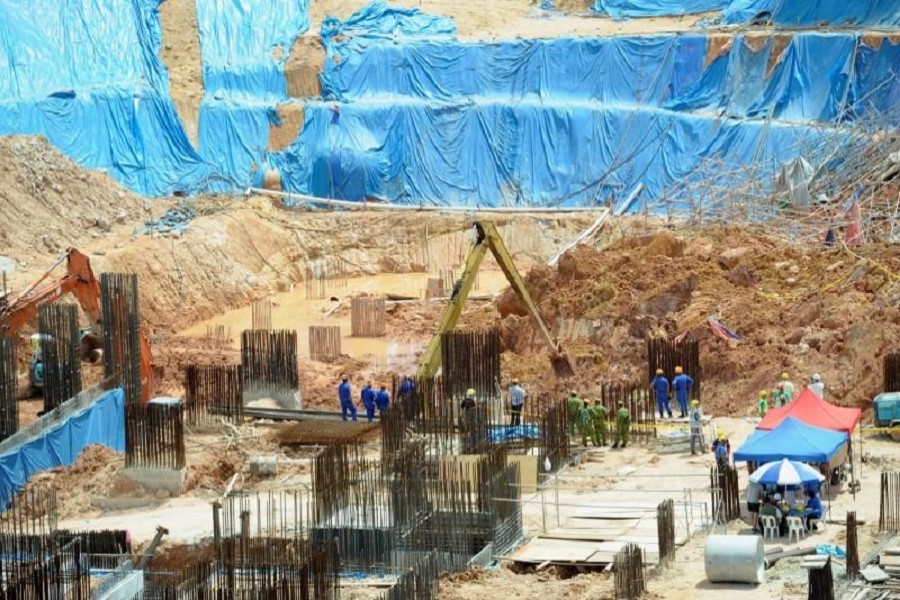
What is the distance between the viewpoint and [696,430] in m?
33.9

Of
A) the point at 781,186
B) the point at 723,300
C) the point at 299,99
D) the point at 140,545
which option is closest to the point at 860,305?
the point at 723,300

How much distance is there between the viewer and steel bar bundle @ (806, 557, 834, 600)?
2452cm

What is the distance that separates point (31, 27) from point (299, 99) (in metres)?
8.95

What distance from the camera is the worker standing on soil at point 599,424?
34.9 m

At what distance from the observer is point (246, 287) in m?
53.9

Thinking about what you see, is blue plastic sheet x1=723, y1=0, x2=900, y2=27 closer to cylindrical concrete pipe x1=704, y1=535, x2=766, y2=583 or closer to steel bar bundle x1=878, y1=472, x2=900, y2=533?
steel bar bundle x1=878, y1=472, x2=900, y2=533

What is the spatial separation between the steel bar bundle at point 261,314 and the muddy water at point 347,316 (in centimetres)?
16

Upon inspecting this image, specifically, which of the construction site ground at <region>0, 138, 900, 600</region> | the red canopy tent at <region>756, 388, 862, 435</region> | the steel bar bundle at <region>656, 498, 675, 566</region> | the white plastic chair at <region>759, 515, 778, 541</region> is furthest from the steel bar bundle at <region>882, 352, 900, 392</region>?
the steel bar bundle at <region>656, 498, 675, 566</region>

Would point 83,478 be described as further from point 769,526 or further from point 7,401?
point 769,526

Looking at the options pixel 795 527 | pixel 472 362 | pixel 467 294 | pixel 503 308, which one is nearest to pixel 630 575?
pixel 795 527

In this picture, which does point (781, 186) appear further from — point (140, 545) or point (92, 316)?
point (140, 545)

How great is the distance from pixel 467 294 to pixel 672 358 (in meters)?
4.89

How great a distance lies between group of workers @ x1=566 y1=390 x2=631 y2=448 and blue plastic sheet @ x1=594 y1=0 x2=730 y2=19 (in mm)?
34134

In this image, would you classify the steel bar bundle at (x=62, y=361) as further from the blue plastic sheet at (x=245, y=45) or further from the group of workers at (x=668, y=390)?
the blue plastic sheet at (x=245, y=45)
